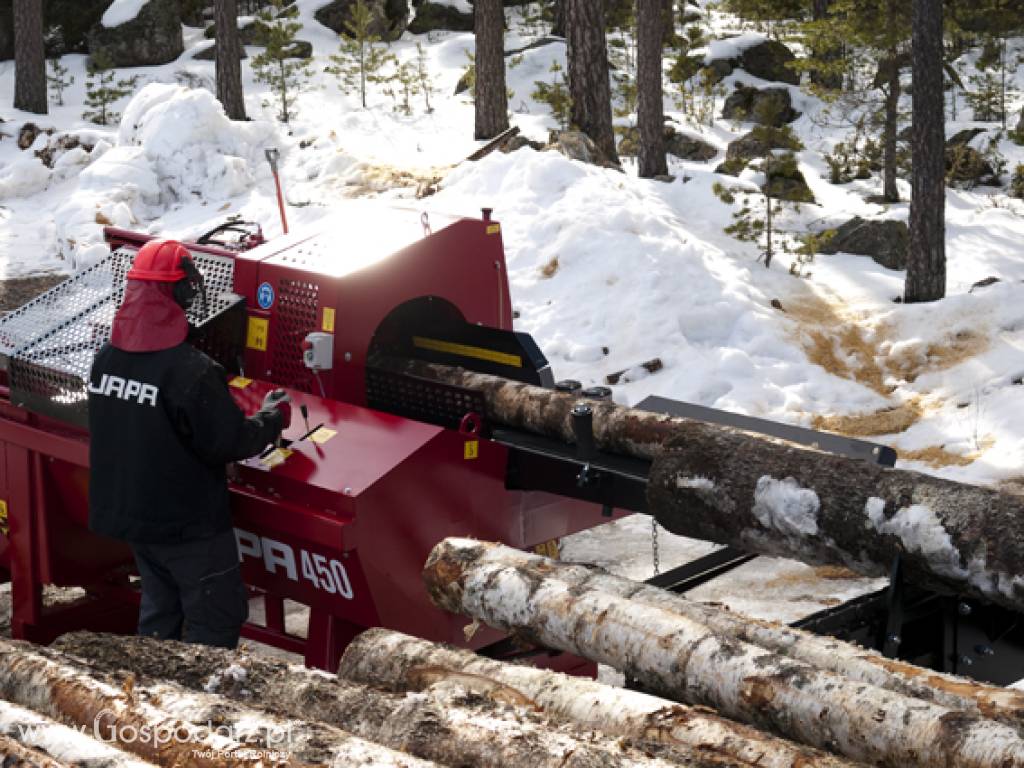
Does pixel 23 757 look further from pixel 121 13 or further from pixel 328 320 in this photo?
pixel 121 13

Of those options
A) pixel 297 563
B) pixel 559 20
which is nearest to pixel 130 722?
pixel 297 563

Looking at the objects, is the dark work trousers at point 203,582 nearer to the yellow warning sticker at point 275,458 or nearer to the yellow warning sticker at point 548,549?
the yellow warning sticker at point 275,458

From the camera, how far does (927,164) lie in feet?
37.9

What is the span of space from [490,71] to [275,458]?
12054mm

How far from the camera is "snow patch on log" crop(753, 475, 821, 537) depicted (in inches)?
178

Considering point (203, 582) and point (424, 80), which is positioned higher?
point (203, 582)

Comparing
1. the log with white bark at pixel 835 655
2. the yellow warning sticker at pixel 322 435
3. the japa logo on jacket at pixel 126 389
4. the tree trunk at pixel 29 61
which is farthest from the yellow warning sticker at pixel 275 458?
the tree trunk at pixel 29 61

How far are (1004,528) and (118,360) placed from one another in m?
3.20

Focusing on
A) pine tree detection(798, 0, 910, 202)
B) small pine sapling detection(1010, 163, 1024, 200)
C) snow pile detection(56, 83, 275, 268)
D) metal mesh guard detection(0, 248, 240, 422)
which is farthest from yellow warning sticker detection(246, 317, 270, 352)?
small pine sapling detection(1010, 163, 1024, 200)

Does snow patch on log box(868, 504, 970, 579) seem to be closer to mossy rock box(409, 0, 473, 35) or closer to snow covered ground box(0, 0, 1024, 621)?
snow covered ground box(0, 0, 1024, 621)

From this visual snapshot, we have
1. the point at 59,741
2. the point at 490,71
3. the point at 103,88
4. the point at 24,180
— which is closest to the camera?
the point at 59,741

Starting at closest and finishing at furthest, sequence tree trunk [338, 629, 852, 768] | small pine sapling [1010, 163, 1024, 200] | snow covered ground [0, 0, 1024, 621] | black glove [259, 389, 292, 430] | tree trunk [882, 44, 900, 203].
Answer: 1. tree trunk [338, 629, 852, 768]
2. black glove [259, 389, 292, 430]
3. snow covered ground [0, 0, 1024, 621]
4. tree trunk [882, 44, 900, 203]
5. small pine sapling [1010, 163, 1024, 200]

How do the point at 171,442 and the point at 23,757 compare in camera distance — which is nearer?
the point at 23,757

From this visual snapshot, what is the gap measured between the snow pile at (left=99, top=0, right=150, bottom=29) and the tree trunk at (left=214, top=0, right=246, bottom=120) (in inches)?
178
